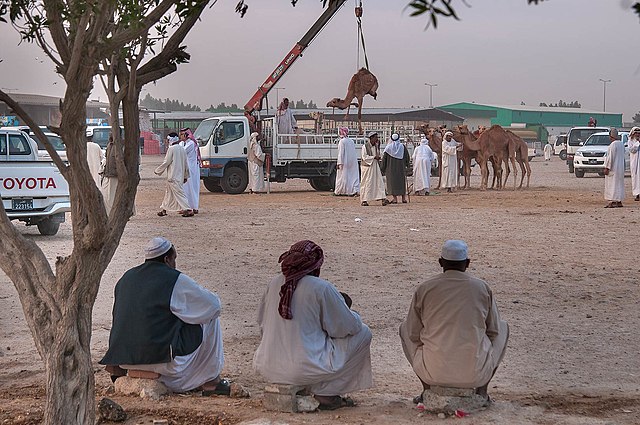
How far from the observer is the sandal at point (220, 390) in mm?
6117

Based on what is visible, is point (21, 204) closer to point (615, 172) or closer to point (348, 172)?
point (348, 172)

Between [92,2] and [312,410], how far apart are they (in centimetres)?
273

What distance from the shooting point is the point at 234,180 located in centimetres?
2528

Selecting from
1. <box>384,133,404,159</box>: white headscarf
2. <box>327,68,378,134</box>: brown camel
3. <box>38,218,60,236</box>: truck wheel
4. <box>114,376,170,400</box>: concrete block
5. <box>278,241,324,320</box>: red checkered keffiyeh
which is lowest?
<box>114,376,170,400</box>: concrete block

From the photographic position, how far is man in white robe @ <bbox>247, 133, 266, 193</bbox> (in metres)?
23.8

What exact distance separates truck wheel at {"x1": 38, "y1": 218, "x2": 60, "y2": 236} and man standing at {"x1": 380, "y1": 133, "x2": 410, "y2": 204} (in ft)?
26.0

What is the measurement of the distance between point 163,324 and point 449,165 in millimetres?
20445

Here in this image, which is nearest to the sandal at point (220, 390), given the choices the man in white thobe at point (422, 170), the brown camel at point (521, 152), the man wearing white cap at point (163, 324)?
the man wearing white cap at point (163, 324)

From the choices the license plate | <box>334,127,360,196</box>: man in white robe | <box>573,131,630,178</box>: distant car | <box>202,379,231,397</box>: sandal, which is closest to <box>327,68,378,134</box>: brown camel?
<box>334,127,360,196</box>: man in white robe

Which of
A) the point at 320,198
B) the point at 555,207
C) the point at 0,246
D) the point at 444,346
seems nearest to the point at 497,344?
the point at 444,346

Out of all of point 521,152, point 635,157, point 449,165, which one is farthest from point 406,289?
point 521,152

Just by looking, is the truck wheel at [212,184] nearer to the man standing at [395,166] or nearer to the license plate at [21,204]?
the man standing at [395,166]

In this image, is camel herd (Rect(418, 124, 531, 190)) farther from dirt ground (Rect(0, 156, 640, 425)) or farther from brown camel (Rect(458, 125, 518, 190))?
dirt ground (Rect(0, 156, 640, 425))

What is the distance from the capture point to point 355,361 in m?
5.79
